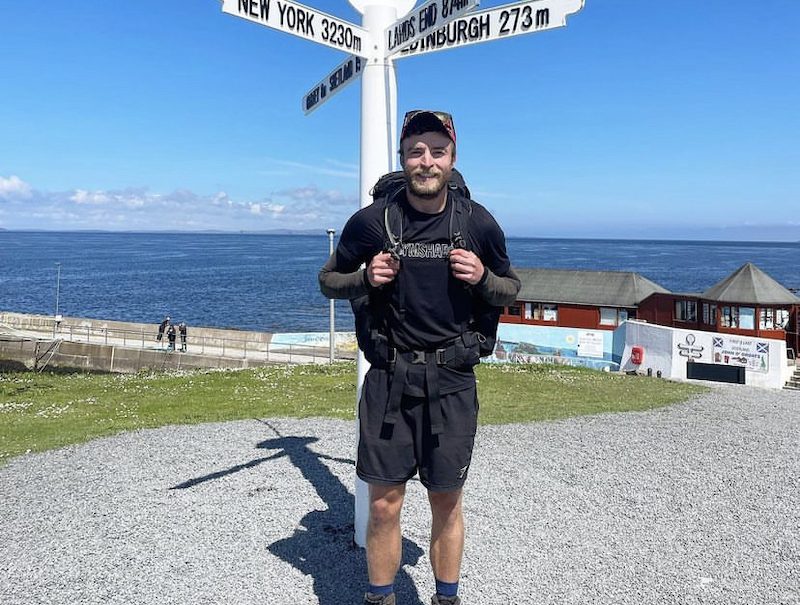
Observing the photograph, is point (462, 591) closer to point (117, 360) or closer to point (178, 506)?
point (178, 506)

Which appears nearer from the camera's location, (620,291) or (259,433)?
(259,433)

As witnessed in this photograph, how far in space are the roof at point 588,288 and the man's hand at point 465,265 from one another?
29197mm

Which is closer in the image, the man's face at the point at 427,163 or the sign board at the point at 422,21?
the man's face at the point at 427,163

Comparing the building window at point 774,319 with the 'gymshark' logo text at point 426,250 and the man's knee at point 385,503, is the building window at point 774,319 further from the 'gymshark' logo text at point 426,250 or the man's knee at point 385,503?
the 'gymshark' logo text at point 426,250

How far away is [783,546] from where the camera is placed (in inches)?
204

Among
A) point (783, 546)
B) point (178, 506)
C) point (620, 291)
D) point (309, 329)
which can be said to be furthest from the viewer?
point (309, 329)

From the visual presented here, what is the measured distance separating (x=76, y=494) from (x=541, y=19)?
6.32 m

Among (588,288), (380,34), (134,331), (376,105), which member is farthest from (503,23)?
(134,331)

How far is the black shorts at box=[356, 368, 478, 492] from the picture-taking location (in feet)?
11.0

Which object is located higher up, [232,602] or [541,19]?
[541,19]

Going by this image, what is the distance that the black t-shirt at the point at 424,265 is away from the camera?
3227mm

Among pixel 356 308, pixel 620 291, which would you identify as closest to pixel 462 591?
pixel 356 308

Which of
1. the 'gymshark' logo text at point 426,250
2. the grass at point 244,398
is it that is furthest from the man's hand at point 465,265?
the grass at point 244,398

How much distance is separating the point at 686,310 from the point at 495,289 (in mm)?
28320
